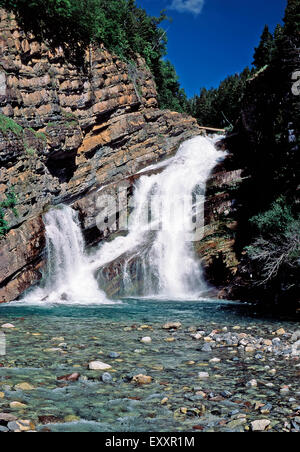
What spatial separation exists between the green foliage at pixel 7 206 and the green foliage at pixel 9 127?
301 cm

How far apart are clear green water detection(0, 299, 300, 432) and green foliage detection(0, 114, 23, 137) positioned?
10758mm

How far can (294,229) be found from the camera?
44.4 feet

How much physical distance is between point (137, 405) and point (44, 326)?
6.30m

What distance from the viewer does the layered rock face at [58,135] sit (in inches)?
738

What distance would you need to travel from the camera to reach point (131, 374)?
639 cm

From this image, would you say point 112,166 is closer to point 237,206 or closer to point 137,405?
point 237,206

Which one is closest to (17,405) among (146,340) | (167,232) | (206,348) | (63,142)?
(146,340)

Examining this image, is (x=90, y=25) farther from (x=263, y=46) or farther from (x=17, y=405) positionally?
(x=263, y=46)

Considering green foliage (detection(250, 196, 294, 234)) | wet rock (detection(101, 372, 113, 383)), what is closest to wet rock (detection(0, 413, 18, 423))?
wet rock (detection(101, 372, 113, 383))

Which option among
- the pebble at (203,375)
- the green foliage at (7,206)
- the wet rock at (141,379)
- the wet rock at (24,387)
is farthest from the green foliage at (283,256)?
the green foliage at (7,206)

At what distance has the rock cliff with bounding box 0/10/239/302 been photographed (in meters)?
18.8

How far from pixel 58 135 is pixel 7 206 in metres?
6.30

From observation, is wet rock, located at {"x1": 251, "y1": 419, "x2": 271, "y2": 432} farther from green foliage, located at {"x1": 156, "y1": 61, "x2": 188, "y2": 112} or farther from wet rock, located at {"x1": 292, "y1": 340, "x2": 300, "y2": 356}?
green foliage, located at {"x1": 156, "y1": 61, "x2": 188, "y2": 112}

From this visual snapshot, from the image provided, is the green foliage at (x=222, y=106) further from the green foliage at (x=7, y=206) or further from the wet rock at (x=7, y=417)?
the wet rock at (x=7, y=417)
